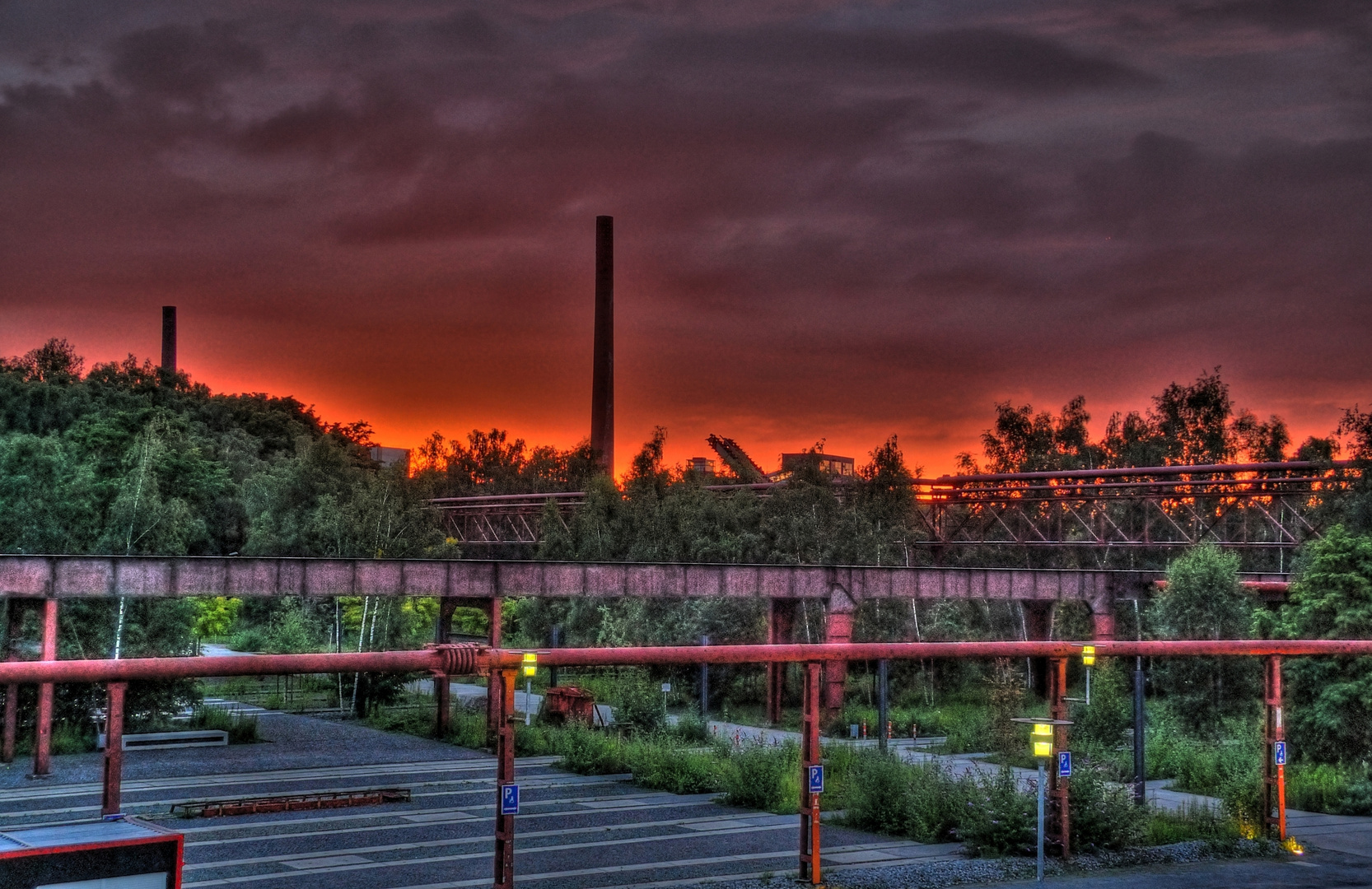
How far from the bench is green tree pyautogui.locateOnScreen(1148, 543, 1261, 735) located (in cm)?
2524

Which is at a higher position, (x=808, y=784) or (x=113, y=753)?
(x=113, y=753)

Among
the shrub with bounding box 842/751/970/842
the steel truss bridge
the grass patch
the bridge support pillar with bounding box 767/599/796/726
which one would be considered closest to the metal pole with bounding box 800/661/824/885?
the shrub with bounding box 842/751/970/842

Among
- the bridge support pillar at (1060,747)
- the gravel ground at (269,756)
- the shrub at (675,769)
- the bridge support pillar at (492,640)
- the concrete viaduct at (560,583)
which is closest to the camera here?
the bridge support pillar at (1060,747)

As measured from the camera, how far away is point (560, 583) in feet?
109

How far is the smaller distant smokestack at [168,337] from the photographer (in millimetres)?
97625

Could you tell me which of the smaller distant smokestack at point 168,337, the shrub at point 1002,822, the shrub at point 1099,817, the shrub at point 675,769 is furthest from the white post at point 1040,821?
the smaller distant smokestack at point 168,337

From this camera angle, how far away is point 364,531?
49.5 meters

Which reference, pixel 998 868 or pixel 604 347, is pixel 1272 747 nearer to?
pixel 998 868

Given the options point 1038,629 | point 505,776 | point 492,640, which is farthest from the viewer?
point 1038,629

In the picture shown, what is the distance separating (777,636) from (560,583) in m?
8.34

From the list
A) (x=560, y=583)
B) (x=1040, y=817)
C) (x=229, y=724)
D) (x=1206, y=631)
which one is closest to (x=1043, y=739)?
(x=1040, y=817)

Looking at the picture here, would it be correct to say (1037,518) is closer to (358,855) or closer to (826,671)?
(826,671)

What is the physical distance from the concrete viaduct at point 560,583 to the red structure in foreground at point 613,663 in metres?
15.5

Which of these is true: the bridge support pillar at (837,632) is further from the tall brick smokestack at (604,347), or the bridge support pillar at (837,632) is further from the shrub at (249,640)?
the tall brick smokestack at (604,347)
